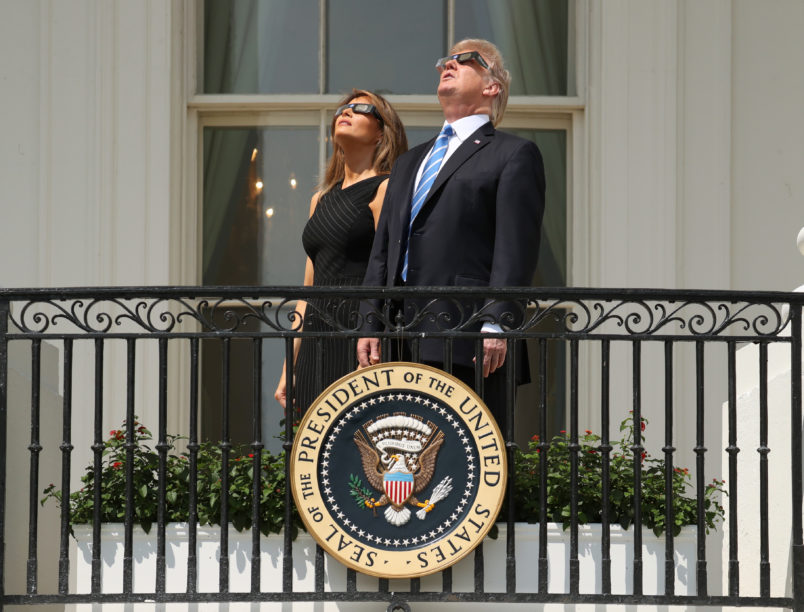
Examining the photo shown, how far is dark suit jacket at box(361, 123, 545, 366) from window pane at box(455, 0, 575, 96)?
2.12 meters

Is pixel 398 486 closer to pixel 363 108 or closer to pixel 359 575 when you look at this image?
pixel 359 575

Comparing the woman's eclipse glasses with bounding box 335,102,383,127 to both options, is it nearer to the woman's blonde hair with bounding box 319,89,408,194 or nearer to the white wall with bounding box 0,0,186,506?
the woman's blonde hair with bounding box 319,89,408,194

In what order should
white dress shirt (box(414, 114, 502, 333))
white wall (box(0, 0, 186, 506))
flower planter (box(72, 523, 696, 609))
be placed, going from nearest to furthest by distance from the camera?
flower planter (box(72, 523, 696, 609)), white dress shirt (box(414, 114, 502, 333)), white wall (box(0, 0, 186, 506))

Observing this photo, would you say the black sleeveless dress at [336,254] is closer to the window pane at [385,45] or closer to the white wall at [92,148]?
the white wall at [92,148]

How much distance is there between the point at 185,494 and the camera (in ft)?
15.5

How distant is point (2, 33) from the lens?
659 cm

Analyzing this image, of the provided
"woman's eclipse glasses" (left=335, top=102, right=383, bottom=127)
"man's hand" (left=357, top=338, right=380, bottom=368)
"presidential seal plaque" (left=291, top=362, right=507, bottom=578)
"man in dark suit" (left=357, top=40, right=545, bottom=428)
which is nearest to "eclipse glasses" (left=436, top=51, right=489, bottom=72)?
"man in dark suit" (left=357, top=40, right=545, bottom=428)

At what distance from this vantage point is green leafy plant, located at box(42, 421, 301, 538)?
15.1 feet

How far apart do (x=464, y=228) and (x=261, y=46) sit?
2.58m

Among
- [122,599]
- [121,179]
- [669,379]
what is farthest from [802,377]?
[121,179]

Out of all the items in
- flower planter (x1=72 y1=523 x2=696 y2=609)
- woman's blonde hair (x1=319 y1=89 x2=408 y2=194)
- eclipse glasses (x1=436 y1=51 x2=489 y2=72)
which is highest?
eclipse glasses (x1=436 y1=51 x2=489 y2=72)

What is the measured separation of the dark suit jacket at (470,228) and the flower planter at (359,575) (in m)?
0.72

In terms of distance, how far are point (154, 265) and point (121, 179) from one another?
1.51ft

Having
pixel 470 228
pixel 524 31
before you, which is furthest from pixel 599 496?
pixel 524 31
